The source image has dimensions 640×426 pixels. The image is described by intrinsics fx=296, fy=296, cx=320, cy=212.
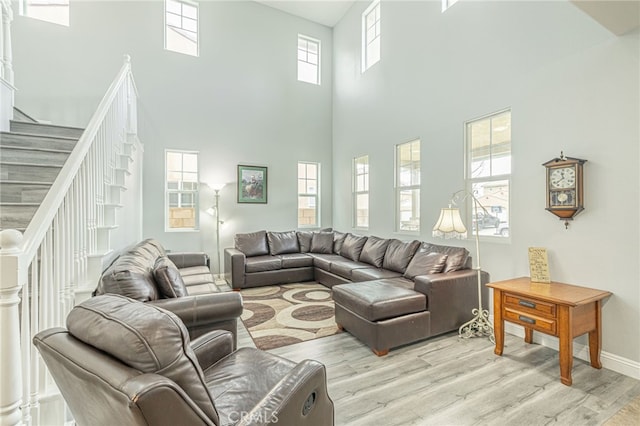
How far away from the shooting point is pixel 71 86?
4.67m

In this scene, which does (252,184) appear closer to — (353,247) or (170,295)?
(353,247)

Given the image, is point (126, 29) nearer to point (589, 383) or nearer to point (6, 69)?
point (6, 69)

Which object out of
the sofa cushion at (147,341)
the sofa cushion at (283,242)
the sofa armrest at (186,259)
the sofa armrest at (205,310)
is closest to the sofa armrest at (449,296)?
the sofa armrest at (205,310)

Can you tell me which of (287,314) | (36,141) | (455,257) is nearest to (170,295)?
(287,314)

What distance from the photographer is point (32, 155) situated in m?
3.09

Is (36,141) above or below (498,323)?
above

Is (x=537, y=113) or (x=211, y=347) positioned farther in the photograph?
(x=537, y=113)

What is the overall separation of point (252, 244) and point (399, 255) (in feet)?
8.90

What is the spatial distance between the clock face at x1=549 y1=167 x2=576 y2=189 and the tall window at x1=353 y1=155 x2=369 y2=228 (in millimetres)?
3240

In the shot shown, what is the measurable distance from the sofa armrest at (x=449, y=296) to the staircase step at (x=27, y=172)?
386 cm

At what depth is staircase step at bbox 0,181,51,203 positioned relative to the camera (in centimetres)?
266

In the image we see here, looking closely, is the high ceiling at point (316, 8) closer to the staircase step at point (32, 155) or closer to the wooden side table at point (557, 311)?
the staircase step at point (32, 155)

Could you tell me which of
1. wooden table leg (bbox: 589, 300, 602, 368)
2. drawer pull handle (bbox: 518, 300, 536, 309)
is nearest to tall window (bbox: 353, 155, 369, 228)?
drawer pull handle (bbox: 518, 300, 536, 309)

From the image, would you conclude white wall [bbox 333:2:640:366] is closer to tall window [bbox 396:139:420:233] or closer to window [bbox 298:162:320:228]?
tall window [bbox 396:139:420:233]
